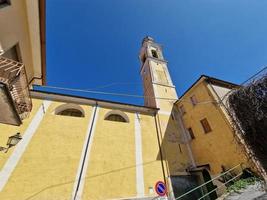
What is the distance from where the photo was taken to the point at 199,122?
12.5m

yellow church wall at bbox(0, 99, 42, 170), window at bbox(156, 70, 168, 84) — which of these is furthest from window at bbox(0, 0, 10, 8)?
window at bbox(156, 70, 168, 84)

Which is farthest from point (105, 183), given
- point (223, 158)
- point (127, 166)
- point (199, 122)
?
point (199, 122)

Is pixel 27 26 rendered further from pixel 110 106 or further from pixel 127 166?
pixel 127 166

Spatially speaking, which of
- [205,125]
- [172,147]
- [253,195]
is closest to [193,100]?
[205,125]

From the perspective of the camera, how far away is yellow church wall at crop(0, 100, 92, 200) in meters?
6.86

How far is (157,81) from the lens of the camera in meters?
17.9

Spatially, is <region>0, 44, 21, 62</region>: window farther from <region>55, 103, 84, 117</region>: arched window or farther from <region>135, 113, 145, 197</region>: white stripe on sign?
<region>135, 113, 145, 197</region>: white stripe on sign

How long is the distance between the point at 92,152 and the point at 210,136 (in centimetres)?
815

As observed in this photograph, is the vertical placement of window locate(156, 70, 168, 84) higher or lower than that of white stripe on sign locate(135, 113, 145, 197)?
higher

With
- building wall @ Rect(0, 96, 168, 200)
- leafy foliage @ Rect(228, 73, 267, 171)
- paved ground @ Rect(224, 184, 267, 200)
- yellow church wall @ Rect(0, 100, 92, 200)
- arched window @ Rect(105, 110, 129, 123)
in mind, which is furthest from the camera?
arched window @ Rect(105, 110, 129, 123)

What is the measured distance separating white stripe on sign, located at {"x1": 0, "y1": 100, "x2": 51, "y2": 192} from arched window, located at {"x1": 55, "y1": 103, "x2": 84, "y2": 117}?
1056mm

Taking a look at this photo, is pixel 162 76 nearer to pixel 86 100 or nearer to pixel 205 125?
pixel 205 125

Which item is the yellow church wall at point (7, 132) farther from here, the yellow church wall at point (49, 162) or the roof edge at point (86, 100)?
the roof edge at point (86, 100)

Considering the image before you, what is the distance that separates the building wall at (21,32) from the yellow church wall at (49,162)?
2.91 m
